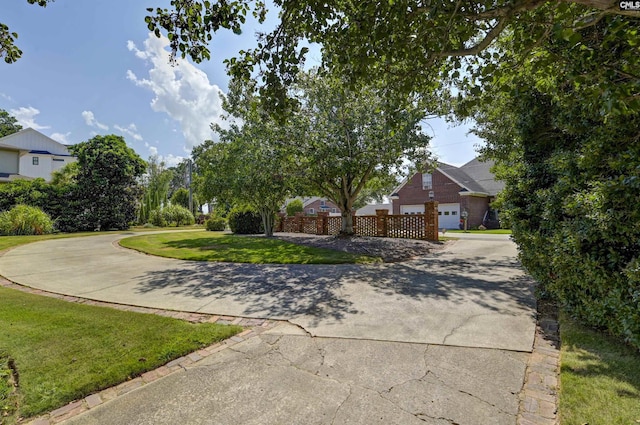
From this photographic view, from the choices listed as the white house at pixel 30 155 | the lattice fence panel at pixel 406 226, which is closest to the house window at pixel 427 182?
the lattice fence panel at pixel 406 226

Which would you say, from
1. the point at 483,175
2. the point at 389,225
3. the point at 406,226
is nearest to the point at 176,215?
the point at 389,225

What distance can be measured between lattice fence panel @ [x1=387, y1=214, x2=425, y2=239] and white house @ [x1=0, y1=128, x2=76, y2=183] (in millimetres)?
29931

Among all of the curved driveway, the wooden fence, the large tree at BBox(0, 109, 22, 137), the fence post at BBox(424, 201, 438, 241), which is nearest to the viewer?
the curved driveway

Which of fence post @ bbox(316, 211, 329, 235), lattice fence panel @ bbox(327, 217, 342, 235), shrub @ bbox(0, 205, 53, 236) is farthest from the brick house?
shrub @ bbox(0, 205, 53, 236)

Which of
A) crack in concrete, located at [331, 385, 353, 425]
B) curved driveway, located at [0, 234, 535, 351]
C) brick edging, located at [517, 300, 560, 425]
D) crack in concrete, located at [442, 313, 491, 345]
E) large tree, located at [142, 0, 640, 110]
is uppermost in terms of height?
large tree, located at [142, 0, 640, 110]

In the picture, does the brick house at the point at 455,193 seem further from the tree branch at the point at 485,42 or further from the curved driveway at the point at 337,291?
the tree branch at the point at 485,42

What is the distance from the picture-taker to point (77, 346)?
3061 mm

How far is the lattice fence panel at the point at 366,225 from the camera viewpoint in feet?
51.5

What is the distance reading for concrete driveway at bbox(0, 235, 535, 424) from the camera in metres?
2.19

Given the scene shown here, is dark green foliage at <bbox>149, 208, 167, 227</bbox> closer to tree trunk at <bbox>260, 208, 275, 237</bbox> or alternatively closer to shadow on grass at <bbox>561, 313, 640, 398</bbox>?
tree trunk at <bbox>260, 208, 275, 237</bbox>

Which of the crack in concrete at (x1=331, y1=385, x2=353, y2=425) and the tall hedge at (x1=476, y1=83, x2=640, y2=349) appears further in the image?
the tall hedge at (x1=476, y1=83, x2=640, y2=349)

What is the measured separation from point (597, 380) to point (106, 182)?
2300cm

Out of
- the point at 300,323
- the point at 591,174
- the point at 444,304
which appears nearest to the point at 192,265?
the point at 300,323

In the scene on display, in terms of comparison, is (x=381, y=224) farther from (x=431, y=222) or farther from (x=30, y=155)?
(x=30, y=155)
